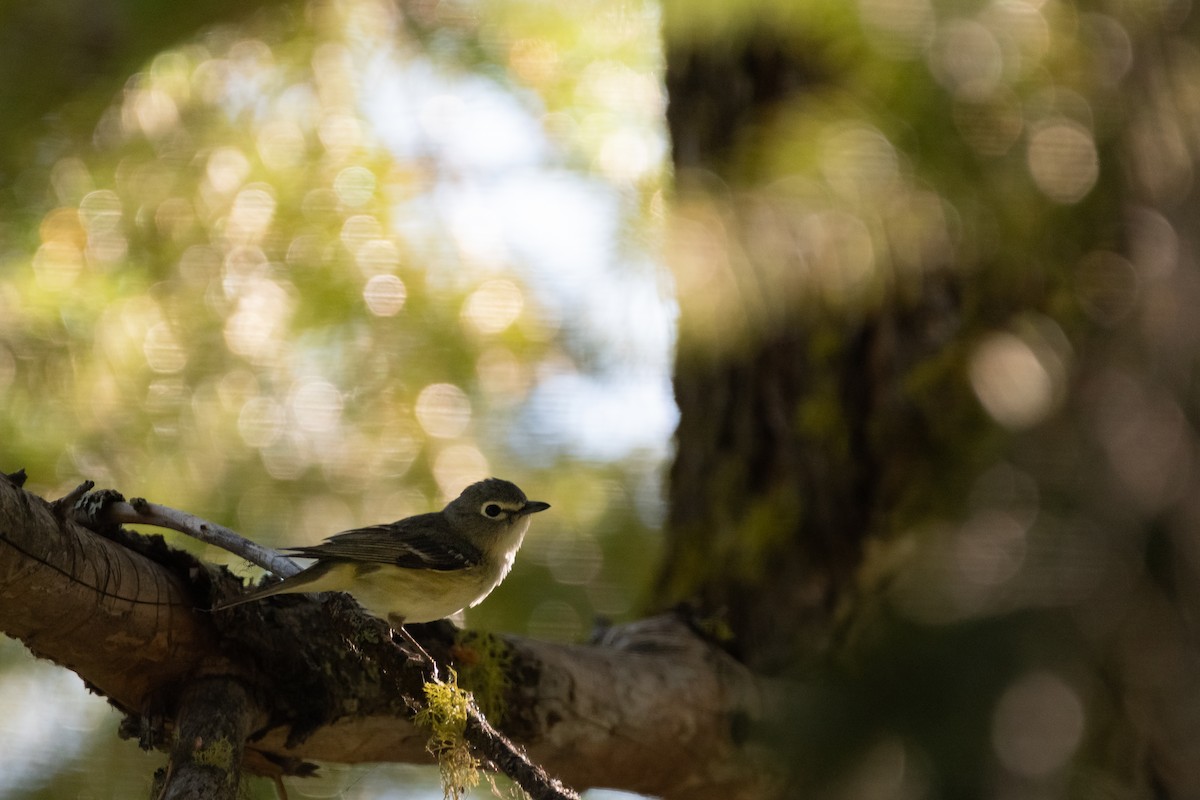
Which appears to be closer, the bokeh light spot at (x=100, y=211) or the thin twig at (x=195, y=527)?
the thin twig at (x=195, y=527)

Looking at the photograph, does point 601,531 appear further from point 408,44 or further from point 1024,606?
point 1024,606

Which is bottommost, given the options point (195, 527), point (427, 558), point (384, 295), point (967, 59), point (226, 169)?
point (427, 558)

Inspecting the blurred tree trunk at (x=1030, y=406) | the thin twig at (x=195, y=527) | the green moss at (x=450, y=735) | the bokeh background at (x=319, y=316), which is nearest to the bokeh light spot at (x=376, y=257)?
the bokeh background at (x=319, y=316)

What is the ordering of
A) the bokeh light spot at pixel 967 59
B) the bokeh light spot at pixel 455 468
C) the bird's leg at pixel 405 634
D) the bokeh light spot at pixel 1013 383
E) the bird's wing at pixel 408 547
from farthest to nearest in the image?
the bokeh light spot at pixel 455 468
the bird's wing at pixel 408 547
the bird's leg at pixel 405 634
the bokeh light spot at pixel 967 59
the bokeh light spot at pixel 1013 383

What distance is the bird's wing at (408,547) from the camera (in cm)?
288

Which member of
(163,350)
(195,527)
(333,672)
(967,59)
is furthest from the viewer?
(163,350)

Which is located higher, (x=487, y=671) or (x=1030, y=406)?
(x=1030, y=406)

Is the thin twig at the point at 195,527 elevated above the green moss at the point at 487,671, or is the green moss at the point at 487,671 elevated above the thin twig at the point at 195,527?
the thin twig at the point at 195,527

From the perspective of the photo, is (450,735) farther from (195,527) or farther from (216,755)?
(195,527)

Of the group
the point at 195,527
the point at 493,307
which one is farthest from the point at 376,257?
the point at 195,527

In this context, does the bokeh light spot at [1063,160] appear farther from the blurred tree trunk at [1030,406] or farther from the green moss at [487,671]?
the green moss at [487,671]

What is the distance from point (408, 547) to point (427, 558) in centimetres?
7

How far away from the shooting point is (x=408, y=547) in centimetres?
306

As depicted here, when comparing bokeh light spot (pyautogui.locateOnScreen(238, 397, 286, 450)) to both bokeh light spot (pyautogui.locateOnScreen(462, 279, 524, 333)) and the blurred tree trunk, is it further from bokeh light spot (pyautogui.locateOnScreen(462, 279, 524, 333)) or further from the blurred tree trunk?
the blurred tree trunk
